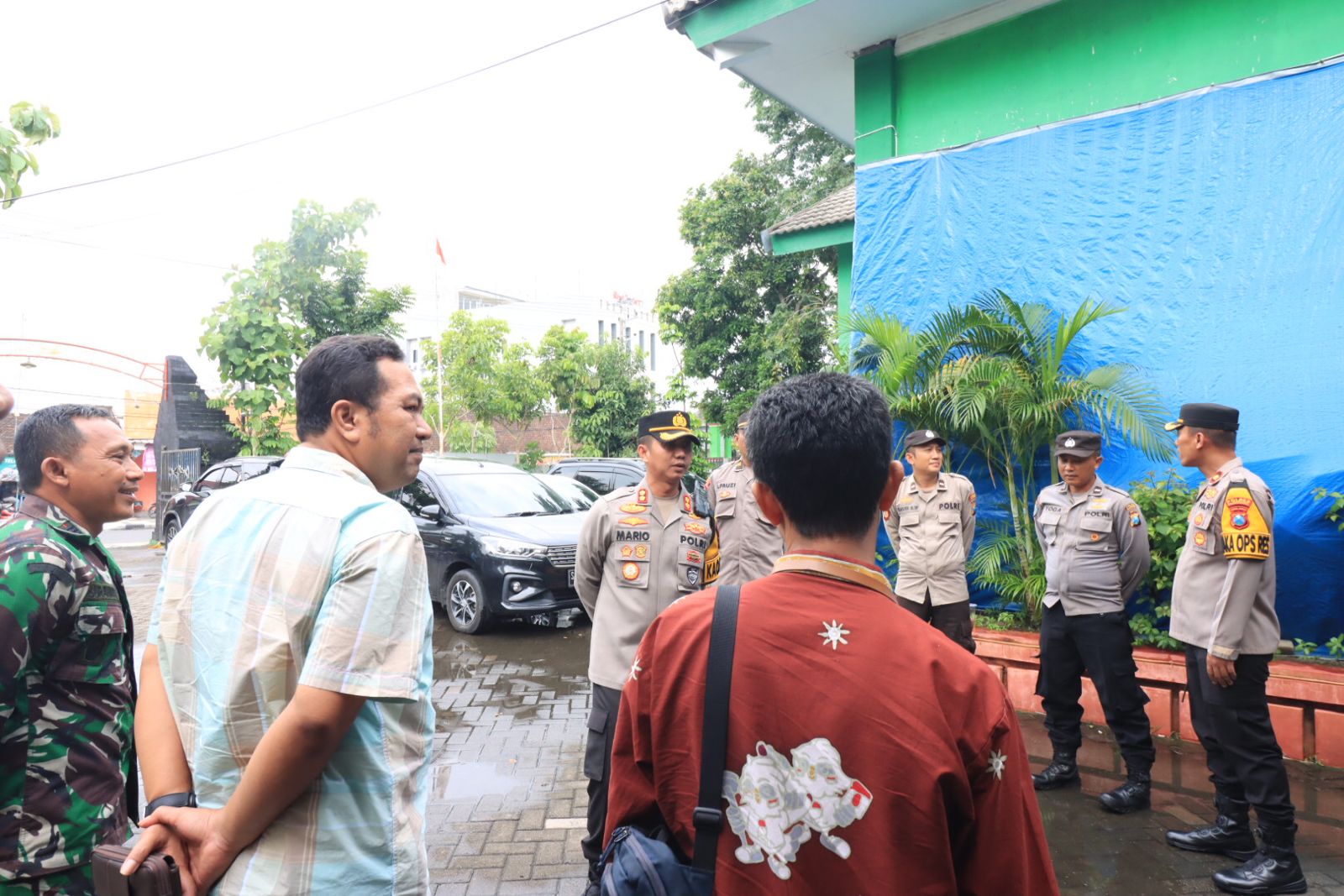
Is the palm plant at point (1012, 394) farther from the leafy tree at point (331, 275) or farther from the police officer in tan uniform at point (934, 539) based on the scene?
the leafy tree at point (331, 275)

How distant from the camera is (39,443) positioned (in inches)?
99.3

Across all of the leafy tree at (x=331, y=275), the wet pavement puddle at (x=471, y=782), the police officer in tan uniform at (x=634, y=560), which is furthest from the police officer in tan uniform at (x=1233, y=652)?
the leafy tree at (x=331, y=275)

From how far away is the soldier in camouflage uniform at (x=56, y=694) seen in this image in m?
2.09

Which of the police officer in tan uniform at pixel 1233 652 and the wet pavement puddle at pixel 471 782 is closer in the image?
the police officer in tan uniform at pixel 1233 652

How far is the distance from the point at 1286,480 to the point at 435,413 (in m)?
28.8

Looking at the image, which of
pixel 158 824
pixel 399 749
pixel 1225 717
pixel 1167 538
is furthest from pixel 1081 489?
pixel 158 824

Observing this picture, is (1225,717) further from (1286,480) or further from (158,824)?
(158,824)

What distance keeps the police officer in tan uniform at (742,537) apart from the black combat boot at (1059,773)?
6.02ft

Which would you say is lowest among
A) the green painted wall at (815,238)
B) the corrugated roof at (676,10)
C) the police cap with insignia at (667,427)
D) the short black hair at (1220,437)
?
the short black hair at (1220,437)

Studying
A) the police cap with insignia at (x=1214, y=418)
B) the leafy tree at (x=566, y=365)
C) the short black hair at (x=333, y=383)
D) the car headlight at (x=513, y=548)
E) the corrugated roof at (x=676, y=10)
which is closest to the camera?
the short black hair at (x=333, y=383)

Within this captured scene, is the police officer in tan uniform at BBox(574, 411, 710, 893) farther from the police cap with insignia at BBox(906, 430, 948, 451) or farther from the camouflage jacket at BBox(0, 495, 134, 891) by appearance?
the police cap with insignia at BBox(906, 430, 948, 451)

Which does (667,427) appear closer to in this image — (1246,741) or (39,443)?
(39,443)

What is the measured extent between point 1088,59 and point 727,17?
2.91 m

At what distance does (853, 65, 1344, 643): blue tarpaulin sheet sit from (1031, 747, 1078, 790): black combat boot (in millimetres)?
1892
